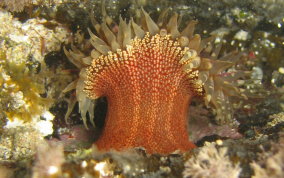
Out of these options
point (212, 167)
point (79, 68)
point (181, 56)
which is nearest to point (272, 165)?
point (212, 167)

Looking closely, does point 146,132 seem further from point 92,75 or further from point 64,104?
point 64,104

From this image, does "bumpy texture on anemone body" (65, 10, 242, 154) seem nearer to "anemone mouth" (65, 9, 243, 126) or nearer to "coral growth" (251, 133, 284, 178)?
"anemone mouth" (65, 9, 243, 126)

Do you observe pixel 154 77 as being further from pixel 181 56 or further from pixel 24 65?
pixel 24 65

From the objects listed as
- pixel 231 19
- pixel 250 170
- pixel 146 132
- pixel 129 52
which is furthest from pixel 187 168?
pixel 231 19

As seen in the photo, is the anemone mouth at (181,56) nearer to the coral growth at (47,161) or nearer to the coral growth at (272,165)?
the coral growth at (272,165)

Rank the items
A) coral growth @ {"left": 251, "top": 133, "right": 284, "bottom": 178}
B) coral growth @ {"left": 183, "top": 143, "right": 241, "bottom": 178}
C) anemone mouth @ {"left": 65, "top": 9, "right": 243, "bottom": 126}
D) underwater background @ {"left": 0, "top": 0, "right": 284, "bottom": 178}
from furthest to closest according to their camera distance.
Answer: underwater background @ {"left": 0, "top": 0, "right": 284, "bottom": 178}, anemone mouth @ {"left": 65, "top": 9, "right": 243, "bottom": 126}, coral growth @ {"left": 183, "top": 143, "right": 241, "bottom": 178}, coral growth @ {"left": 251, "top": 133, "right": 284, "bottom": 178}

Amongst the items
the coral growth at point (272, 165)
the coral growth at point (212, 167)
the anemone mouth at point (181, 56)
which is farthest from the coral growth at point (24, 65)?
the coral growth at point (272, 165)

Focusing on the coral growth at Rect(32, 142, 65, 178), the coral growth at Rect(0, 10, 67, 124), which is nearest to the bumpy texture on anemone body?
the coral growth at Rect(0, 10, 67, 124)

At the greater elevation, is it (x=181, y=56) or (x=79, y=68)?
(x=181, y=56)
